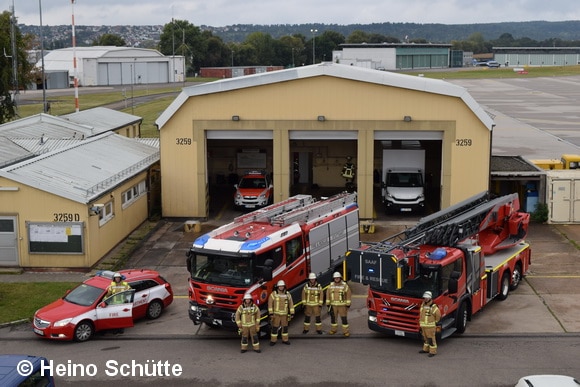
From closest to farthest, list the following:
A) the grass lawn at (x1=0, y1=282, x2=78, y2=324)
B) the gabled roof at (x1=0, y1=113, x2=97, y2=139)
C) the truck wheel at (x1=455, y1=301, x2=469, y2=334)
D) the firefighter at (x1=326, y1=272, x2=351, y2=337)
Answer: the truck wheel at (x1=455, y1=301, x2=469, y2=334) < the firefighter at (x1=326, y1=272, x2=351, y2=337) < the grass lawn at (x1=0, y1=282, x2=78, y2=324) < the gabled roof at (x1=0, y1=113, x2=97, y2=139)

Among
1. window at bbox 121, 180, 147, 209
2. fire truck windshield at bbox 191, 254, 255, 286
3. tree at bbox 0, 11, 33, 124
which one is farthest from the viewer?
tree at bbox 0, 11, 33, 124

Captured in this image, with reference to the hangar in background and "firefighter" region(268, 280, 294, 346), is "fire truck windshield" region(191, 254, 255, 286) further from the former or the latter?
the hangar in background

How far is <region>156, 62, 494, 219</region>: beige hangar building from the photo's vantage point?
30.7 meters

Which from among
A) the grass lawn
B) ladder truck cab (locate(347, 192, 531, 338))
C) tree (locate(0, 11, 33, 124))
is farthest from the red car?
tree (locate(0, 11, 33, 124))

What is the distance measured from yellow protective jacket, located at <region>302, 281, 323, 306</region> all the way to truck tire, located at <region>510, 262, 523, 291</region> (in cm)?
632

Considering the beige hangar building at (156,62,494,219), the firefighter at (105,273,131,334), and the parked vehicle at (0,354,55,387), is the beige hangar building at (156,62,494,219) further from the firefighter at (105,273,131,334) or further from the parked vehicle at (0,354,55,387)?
the parked vehicle at (0,354,55,387)

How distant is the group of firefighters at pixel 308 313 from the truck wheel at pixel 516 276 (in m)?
5.53

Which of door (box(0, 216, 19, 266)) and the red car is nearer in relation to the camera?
the red car

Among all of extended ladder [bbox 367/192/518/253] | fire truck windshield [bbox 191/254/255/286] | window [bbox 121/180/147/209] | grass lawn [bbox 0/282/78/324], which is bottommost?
grass lawn [bbox 0/282/78/324]

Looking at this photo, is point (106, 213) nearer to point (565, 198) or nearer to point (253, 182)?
point (253, 182)

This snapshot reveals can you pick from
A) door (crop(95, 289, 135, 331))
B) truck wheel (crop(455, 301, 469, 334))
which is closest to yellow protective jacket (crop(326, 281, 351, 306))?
truck wheel (crop(455, 301, 469, 334))

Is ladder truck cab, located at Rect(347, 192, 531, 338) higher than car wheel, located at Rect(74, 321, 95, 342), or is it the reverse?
ladder truck cab, located at Rect(347, 192, 531, 338)

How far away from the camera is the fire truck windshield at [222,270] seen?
18.0m

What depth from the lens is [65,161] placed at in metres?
29.5
